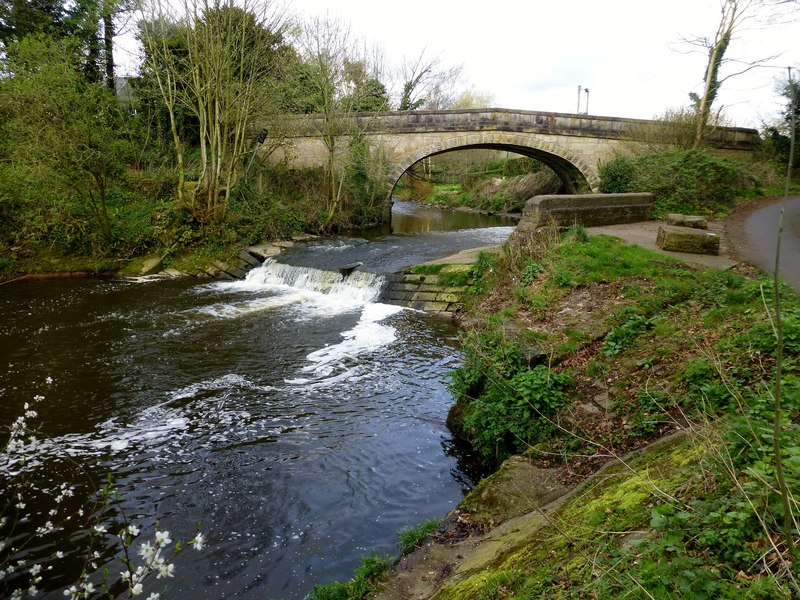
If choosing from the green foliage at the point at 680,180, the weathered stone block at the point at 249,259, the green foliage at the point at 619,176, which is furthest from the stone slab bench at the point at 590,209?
the weathered stone block at the point at 249,259

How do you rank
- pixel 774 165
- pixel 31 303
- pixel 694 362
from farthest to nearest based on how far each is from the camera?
pixel 774 165 → pixel 31 303 → pixel 694 362

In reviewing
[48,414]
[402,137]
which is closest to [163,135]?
[402,137]

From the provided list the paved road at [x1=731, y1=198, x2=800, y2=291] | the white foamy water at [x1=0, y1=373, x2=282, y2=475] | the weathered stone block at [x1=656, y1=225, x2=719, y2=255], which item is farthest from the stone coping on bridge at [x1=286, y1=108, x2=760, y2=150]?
the white foamy water at [x1=0, y1=373, x2=282, y2=475]

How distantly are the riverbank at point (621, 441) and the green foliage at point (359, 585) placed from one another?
6.0 inches

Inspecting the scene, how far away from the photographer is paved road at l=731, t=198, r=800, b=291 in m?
7.42

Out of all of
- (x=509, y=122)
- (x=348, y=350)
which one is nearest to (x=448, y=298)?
(x=348, y=350)

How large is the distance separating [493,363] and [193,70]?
44.4ft

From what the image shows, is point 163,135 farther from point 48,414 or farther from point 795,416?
point 795,416

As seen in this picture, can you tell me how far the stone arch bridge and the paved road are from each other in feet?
27.1

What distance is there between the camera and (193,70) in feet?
47.8

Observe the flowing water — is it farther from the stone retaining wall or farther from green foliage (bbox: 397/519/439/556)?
the stone retaining wall

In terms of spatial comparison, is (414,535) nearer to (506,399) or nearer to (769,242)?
(506,399)

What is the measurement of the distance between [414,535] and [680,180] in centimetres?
1374

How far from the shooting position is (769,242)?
9.93m
